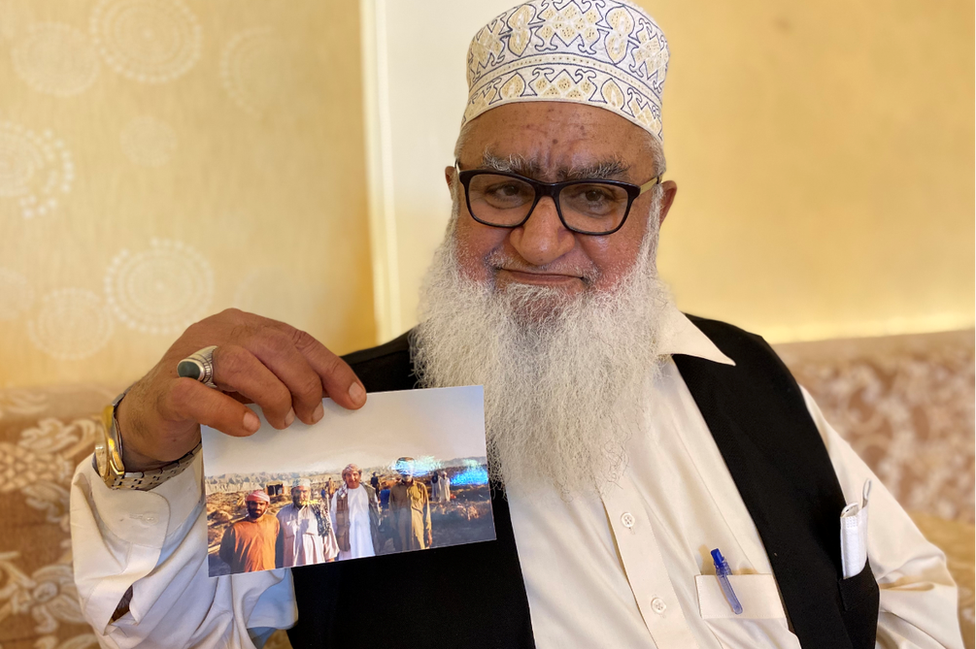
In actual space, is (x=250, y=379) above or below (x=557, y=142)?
below

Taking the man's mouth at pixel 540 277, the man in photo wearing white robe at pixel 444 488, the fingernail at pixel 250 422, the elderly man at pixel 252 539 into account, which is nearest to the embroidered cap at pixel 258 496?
the elderly man at pixel 252 539

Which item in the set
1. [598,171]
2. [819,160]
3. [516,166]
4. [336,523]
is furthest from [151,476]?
[819,160]

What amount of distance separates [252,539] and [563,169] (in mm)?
785

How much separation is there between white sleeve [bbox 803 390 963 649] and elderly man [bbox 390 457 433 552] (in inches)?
37.0

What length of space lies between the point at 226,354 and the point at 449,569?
503mm

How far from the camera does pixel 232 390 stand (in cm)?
85

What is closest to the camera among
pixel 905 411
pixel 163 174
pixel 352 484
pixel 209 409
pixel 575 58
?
pixel 209 409

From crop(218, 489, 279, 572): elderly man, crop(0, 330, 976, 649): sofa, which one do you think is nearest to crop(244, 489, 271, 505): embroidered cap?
crop(218, 489, 279, 572): elderly man

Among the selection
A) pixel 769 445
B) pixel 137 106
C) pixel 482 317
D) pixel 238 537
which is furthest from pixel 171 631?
pixel 137 106

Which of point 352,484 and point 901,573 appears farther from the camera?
point 901,573

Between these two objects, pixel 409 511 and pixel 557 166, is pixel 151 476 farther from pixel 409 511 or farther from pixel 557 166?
pixel 557 166

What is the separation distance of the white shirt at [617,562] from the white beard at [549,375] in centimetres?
7

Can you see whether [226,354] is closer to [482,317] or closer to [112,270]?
[482,317]

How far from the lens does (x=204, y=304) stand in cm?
170
